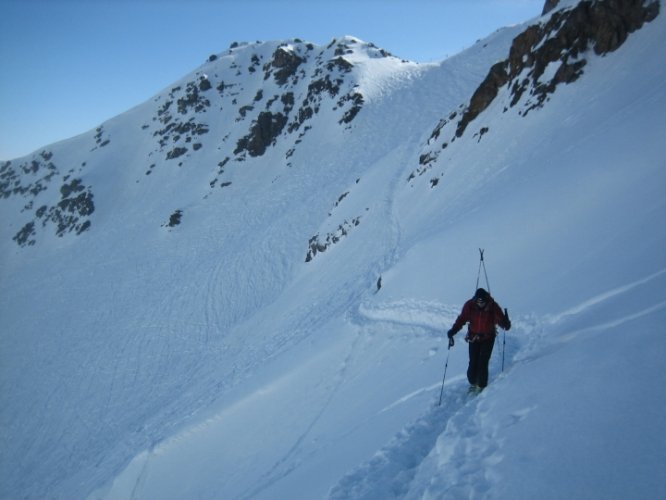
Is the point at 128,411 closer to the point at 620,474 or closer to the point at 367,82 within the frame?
the point at 620,474

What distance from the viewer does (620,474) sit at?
3430 millimetres

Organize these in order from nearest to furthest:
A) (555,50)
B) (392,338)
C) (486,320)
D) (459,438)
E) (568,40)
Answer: (459,438) < (486,320) < (392,338) < (568,40) < (555,50)

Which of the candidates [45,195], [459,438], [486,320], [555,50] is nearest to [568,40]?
[555,50]

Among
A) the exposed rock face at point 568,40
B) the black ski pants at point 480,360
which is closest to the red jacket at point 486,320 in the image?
the black ski pants at point 480,360

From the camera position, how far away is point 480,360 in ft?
21.5

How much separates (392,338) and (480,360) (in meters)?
5.48

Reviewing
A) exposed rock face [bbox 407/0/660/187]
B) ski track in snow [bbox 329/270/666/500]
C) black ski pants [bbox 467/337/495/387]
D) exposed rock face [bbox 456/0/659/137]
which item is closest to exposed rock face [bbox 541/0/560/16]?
exposed rock face [bbox 407/0/660/187]

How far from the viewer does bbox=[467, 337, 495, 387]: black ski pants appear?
21.4 ft

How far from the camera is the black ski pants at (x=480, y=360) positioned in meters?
6.51

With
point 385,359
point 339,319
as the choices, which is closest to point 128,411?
point 339,319

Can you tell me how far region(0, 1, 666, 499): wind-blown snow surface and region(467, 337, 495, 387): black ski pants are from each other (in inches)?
9.1

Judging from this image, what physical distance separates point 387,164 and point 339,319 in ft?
67.8

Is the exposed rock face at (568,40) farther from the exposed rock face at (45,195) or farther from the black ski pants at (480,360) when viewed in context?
the exposed rock face at (45,195)

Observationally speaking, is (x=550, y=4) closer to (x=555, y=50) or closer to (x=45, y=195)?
(x=555, y=50)
